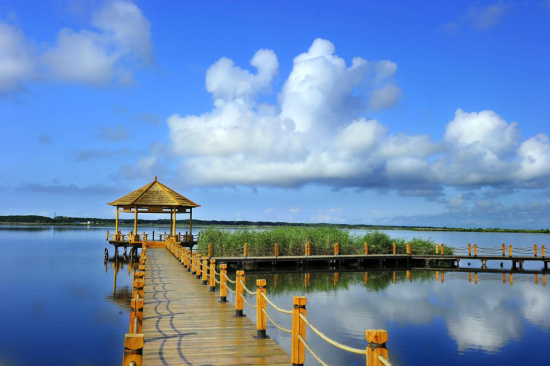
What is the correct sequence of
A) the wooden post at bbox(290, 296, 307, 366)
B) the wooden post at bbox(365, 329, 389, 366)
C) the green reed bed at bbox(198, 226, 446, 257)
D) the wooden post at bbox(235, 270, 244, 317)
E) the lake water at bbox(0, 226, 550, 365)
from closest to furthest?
1. the wooden post at bbox(365, 329, 389, 366)
2. the wooden post at bbox(290, 296, 307, 366)
3. the wooden post at bbox(235, 270, 244, 317)
4. the lake water at bbox(0, 226, 550, 365)
5. the green reed bed at bbox(198, 226, 446, 257)

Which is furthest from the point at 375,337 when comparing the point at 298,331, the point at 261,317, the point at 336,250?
the point at 336,250

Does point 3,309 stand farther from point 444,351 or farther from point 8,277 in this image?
point 444,351

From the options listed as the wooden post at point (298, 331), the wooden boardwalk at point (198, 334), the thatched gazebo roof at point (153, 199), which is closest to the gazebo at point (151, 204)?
the thatched gazebo roof at point (153, 199)

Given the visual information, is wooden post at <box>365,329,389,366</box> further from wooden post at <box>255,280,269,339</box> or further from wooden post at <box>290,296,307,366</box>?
wooden post at <box>255,280,269,339</box>

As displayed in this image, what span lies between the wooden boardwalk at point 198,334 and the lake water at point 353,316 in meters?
2.43

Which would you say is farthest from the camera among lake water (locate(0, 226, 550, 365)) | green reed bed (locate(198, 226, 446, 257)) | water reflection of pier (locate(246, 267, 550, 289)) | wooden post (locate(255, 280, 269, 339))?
green reed bed (locate(198, 226, 446, 257))

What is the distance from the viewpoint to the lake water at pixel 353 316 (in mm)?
13633

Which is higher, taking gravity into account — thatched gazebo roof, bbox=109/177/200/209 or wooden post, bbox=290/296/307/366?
thatched gazebo roof, bbox=109/177/200/209

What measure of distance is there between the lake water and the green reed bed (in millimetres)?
4326

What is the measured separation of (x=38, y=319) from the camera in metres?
18.2

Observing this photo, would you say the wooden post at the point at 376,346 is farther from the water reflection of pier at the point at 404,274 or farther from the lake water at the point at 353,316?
the water reflection of pier at the point at 404,274

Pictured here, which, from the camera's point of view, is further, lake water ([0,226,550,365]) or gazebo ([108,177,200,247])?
gazebo ([108,177,200,247])

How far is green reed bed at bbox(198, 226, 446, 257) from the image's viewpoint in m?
33.6

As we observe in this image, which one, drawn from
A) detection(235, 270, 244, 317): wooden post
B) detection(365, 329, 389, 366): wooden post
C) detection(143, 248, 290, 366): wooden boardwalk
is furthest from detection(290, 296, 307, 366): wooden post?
detection(235, 270, 244, 317): wooden post
